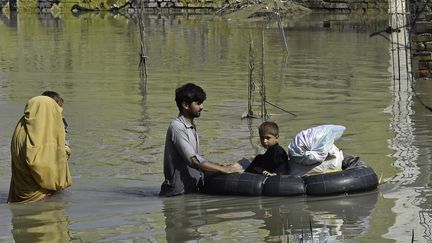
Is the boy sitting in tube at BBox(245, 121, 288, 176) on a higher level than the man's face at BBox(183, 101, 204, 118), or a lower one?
lower

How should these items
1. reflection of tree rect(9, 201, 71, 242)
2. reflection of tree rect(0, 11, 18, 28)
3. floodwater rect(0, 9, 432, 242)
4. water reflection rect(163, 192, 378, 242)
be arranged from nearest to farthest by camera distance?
1. water reflection rect(163, 192, 378, 242)
2. reflection of tree rect(9, 201, 71, 242)
3. floodwater rect(0, 9, 432, 242)
4. reflection of tree rect(0, 11, 18, 28)

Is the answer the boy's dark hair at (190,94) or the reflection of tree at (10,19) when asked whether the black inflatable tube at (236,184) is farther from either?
the reflection of tree at (10,19)

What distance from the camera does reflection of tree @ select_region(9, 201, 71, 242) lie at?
825 centimetres

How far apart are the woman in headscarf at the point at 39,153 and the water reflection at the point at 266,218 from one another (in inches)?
38.7

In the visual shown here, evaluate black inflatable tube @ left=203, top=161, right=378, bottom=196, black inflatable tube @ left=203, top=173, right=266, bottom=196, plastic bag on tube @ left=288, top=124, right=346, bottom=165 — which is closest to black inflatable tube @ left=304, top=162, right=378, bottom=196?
black inflatable tube @ left=203, top=161, right=378, bottom=196

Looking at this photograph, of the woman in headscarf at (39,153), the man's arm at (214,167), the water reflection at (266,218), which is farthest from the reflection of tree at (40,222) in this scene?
the man's arm at (214,167)

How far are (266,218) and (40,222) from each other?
181 centimetres

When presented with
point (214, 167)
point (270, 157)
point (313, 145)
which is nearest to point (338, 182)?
point (313, 145)

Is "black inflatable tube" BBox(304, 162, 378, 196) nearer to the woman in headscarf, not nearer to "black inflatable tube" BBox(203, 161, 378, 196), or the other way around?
"black inflatable tube" BBox(203, 161, 378, 196)

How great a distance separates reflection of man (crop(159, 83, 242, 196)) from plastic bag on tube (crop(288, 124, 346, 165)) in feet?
1.92

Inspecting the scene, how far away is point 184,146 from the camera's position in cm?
912

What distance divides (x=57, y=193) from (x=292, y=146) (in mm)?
2193

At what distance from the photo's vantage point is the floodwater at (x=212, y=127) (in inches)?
335

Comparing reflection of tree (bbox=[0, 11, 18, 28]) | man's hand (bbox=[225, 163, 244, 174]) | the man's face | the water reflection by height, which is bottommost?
the water reflection
